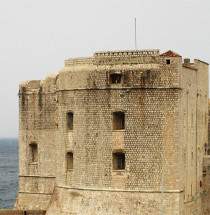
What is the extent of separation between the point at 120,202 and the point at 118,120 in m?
Answer: 3.78

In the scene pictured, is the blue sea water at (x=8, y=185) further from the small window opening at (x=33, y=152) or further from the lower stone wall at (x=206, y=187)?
the lower stone wall at (x=206, y=187)

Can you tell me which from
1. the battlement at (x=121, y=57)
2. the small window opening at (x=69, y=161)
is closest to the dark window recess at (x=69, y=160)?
the small window opening at (x=69, y=161)

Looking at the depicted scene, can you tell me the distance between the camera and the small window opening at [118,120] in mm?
39719

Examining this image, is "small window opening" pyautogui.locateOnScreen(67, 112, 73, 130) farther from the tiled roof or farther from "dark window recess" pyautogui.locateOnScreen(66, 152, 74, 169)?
the tiled roof

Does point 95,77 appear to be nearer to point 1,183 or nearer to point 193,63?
point 193,63

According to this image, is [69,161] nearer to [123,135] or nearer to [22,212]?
[123,135]

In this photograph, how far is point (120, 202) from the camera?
39312 mm

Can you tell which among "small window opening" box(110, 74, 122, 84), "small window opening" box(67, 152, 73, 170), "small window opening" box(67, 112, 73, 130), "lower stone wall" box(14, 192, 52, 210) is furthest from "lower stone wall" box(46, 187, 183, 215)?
"lower stone wall" box(14, 192, 52, 210)

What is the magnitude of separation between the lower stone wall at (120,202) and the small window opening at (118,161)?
1164 mm

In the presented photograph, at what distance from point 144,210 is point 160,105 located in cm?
483

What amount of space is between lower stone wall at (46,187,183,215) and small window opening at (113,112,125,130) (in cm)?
297

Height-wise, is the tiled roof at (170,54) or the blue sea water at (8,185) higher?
the tiled roof at (170,54)

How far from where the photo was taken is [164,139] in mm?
39219

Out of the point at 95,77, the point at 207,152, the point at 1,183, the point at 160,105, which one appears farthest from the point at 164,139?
the point at 1,183
